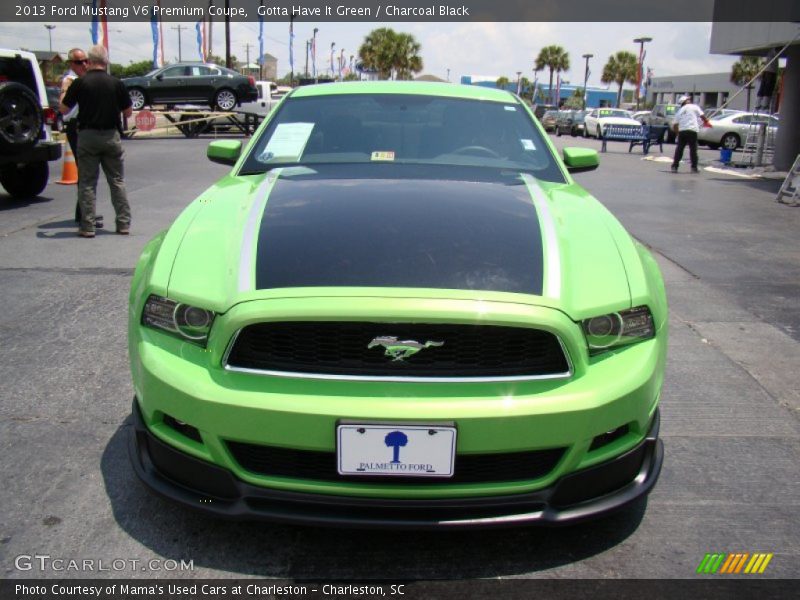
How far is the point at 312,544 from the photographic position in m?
2.48

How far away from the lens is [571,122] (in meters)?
38.6

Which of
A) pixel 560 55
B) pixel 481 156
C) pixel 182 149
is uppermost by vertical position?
pixel 560 55

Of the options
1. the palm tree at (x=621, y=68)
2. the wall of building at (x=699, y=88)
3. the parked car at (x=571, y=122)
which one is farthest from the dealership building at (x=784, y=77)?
the palm tree at (x=621, y=68)

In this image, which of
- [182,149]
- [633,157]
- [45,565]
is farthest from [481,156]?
[633,157]

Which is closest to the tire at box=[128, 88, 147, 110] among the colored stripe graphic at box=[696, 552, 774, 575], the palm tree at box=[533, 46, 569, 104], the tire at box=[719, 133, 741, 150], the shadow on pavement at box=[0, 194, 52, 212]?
the shadow on pavement at box=[0, 194, 52, 212]

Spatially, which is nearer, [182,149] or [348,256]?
[348,256]

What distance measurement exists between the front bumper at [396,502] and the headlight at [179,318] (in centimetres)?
35

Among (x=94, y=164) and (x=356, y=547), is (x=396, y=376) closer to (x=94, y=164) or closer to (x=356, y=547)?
(x=356, y=547)

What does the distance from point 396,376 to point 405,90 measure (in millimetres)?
2417

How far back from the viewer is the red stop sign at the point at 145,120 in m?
24.0

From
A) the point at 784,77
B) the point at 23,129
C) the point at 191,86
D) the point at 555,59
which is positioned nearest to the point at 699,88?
the point at 555,59

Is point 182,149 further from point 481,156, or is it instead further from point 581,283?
point 581,283

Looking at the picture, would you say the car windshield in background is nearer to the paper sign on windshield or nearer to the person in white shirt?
the paper sign on windshield

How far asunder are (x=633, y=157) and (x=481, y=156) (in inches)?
781
